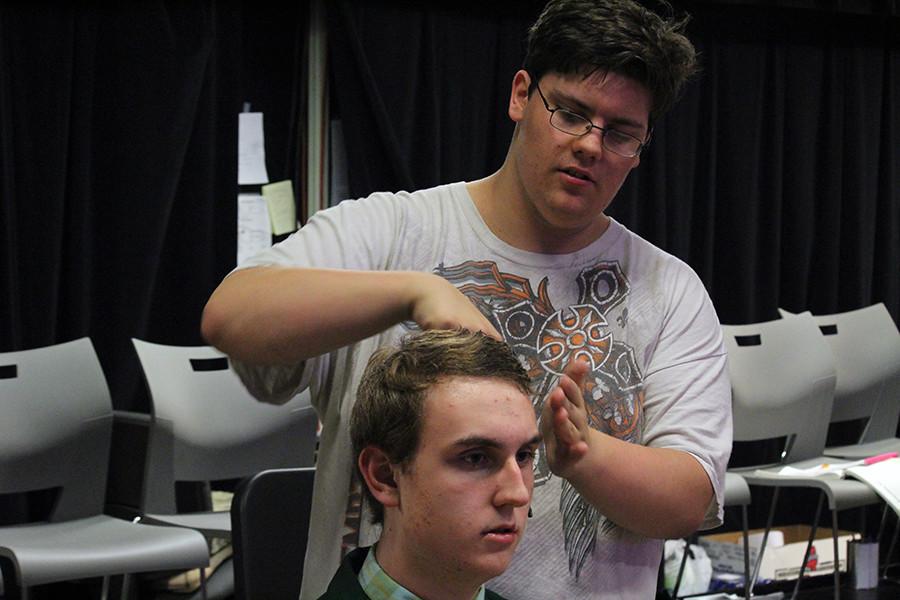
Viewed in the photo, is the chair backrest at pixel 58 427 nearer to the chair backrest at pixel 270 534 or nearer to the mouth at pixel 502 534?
the chair backrest at pixel 270 534

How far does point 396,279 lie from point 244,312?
16 cm

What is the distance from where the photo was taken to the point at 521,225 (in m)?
1.54

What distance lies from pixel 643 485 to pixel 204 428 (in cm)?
292

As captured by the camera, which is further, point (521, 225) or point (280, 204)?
point (280, 204)

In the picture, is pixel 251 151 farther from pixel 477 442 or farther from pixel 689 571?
pixel 477 442

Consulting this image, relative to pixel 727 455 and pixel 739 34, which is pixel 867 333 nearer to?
pixel 739 34

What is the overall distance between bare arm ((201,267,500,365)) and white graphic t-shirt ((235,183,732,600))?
0.12 m

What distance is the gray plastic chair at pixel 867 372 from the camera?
534 cm

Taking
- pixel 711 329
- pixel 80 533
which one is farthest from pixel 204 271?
pixel 711 329

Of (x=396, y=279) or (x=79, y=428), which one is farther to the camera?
(x=79, y=428)

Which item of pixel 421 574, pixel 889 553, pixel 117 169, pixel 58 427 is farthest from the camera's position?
pixel 889 553

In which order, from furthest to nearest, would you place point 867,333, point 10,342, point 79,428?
point 867,333, point 10,342, point 79,428

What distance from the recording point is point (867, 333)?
5402mm

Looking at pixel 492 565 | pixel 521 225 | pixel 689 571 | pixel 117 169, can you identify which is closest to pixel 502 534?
pixel 492 565
